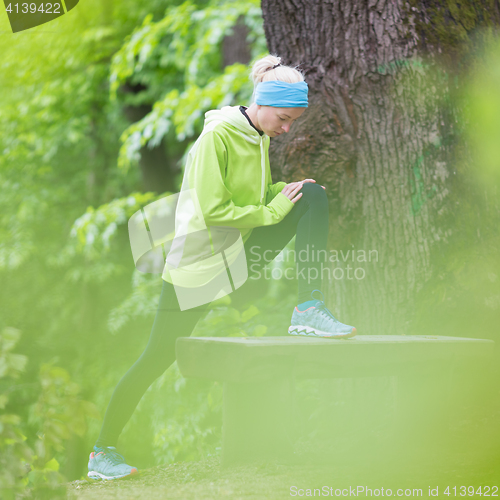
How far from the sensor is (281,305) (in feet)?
15.4

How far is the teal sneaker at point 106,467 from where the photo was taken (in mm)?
2355

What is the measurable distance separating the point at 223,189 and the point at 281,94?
0.48 m

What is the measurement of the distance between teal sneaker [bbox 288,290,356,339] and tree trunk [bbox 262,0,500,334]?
685 mm

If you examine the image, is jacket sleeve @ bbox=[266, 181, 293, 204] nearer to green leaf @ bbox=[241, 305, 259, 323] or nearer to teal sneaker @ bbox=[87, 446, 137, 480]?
green leaf @ bbox=[241, 305, 259, 323]

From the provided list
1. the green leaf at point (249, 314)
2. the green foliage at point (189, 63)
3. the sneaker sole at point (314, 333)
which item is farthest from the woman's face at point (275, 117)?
the green foliage at point (189, 63)

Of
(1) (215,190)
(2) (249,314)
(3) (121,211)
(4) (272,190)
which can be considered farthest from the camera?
(3) (121,211)

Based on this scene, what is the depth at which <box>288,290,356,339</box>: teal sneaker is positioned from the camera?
2.25 m

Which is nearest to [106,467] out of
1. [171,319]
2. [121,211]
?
[171,319]

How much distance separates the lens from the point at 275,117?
7.73 feet

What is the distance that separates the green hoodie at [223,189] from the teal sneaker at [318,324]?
1.39 feet

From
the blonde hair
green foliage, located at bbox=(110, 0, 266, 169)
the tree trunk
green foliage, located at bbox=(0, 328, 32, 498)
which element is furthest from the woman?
green foliage, located at bbox=(110, 0, 266, 169)

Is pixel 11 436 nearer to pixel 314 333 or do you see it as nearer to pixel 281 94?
pixel 314 333

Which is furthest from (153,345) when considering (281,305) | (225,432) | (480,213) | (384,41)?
(281,305)

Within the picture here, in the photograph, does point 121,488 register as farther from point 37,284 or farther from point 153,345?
point 37,284
